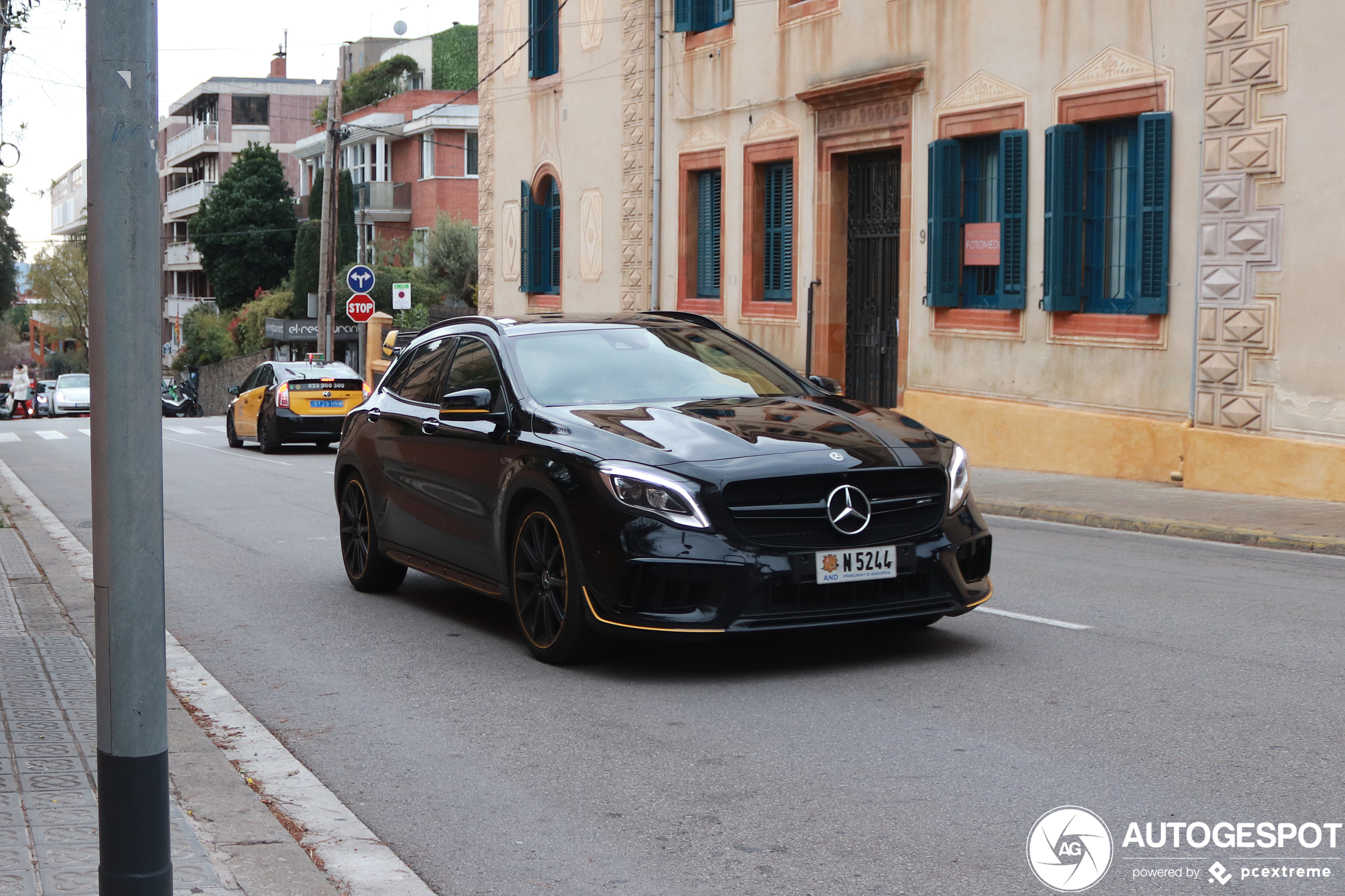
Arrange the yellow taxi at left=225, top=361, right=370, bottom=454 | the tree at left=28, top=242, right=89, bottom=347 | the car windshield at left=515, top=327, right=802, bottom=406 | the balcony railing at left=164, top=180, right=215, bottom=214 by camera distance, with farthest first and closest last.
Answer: the tree at left=28, top=242, right=89, bottom=347 < the balcony railing at left=164, top=180, right=215, bottom=214 < the yellow taxi at left=225, top=361, right=370, bottom=454 < the car windshield at left=515, top=327, right=802, bottom=406

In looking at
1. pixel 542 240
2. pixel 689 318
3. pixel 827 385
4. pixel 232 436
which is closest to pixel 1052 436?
pixel 689 318

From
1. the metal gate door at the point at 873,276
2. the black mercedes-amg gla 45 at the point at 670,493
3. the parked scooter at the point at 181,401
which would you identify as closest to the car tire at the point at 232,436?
the metal gate door at the point at 873,276

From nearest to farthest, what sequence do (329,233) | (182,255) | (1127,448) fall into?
(1127,448) < (329,233) < (182,255)

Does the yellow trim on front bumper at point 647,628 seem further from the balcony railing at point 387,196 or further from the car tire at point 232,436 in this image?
the balcony railing at point 387,196

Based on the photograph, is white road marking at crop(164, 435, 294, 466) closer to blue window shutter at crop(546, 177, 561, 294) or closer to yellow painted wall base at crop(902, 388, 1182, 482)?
blue window shutter at crop(546, 177, 561, 294)

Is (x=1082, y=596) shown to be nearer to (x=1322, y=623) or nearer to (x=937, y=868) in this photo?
(x=1322, y=623)

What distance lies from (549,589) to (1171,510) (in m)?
7.74

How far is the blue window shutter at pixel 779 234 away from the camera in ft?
75.2

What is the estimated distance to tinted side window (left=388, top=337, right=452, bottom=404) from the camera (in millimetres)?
9141

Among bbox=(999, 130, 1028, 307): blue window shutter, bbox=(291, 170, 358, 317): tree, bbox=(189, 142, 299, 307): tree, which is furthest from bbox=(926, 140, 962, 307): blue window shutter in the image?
bbox=(189, 142, 299, 307): tree

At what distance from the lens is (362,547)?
32.6 ft

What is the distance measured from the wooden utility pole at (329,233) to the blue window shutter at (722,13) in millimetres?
14788

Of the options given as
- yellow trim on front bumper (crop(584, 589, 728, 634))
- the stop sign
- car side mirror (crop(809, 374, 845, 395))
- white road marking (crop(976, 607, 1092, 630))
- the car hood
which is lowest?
white road marking (crop(976, 607, 1092, 630))

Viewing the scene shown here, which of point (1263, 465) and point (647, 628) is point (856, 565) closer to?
point (647, 628)
